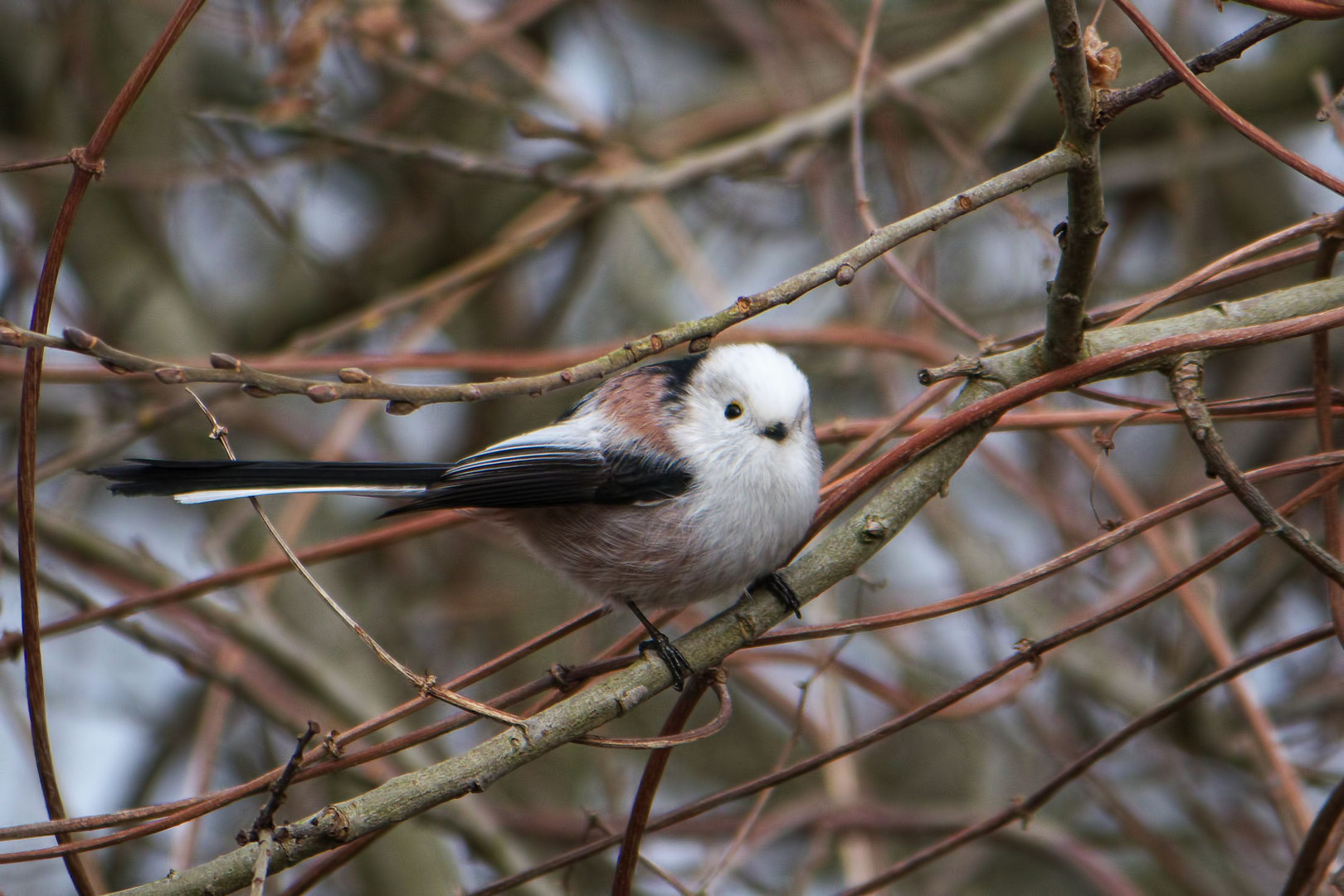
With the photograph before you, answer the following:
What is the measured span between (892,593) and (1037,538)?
0.63m

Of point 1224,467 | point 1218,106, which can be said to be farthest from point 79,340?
point 1218,106

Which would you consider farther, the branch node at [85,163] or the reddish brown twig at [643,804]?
the reddish brown twig at [643,804]

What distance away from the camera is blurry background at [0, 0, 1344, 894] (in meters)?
2.67

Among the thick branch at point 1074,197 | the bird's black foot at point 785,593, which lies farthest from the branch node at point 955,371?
the bird's black foot at point 785,593

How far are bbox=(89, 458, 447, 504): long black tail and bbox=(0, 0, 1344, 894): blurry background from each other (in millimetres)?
389

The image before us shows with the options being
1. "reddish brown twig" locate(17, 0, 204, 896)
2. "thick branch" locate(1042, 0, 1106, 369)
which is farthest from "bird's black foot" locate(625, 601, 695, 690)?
"reddish brown twig" locate(17, 0, 204, 896)

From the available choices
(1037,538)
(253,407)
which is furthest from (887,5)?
(253,407)

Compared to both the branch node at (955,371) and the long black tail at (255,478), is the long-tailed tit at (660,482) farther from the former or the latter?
the branch node at (955,371)

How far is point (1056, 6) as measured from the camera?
116cm

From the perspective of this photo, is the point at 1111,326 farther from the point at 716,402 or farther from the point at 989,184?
the point at 716,402

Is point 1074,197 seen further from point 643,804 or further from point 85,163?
point 85,163

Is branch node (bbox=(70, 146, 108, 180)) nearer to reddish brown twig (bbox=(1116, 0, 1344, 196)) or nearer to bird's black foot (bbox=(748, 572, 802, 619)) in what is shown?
bird's black foot (bbox=(748, 572, 802, 619))

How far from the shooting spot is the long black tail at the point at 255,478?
1.49 m

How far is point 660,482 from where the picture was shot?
1902 mm
